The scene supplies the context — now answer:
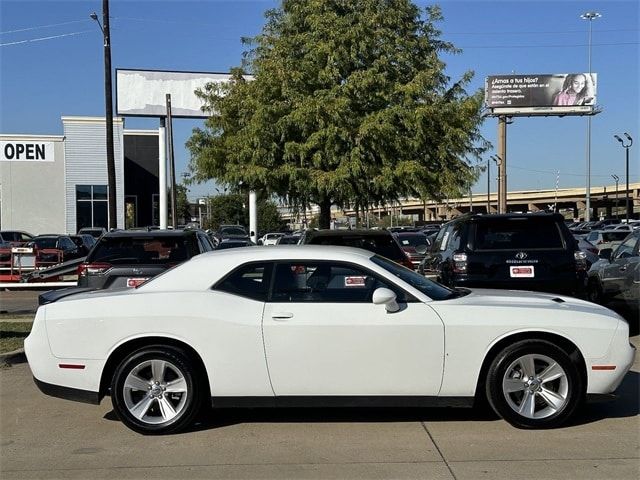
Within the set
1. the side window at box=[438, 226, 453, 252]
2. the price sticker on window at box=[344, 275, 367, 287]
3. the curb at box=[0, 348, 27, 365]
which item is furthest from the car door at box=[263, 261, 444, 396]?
the side window at box=[438, 226, 453, 252]

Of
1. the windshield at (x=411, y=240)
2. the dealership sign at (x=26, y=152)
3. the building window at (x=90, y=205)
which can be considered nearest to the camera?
the windshield at (x=411, y=240)

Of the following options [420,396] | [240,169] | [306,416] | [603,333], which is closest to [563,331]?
[603,333]

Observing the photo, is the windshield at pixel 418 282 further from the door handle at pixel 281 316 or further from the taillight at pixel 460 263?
the taillight at pixel 460 263

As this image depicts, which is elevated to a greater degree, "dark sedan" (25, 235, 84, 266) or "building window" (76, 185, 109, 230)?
"building window" (76, 185, 109, 230)

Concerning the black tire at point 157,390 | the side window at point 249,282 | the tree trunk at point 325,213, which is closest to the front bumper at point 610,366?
the side window at point 249,282

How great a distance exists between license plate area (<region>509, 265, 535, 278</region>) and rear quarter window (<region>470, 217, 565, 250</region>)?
0.98ft

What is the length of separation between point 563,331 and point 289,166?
34.6ft

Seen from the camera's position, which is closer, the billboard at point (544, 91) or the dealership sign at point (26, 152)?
the dealership sign at point (26, 152)

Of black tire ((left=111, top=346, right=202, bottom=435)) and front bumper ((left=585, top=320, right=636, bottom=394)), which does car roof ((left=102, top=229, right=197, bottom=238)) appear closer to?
black tire ((left=111, top=346, right=202, bottom=435))

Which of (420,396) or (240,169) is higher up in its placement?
(240,169)

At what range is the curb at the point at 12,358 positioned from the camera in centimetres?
866

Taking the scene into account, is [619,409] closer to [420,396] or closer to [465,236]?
[420,396]

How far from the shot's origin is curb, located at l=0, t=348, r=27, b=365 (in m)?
8.66

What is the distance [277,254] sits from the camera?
609cm
